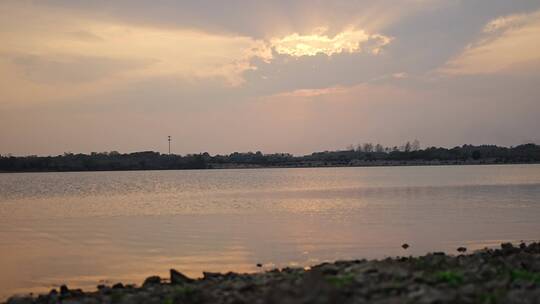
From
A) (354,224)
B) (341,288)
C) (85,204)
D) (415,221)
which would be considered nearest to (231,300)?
(341,288)

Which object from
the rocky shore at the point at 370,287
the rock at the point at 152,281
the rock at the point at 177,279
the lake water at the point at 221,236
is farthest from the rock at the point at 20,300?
the rock at the point at 177,279

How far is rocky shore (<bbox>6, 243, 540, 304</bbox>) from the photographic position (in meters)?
10.7

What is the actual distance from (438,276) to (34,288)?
509 inches

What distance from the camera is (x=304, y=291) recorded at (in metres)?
10.4

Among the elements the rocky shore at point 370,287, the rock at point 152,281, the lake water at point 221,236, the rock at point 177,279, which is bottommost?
the lake water at point 221,236

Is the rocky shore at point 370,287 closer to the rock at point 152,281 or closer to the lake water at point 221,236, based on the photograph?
the rock at point 152,281

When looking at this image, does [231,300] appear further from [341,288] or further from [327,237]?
[327,237]

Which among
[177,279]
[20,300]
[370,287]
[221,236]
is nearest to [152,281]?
[177,279]

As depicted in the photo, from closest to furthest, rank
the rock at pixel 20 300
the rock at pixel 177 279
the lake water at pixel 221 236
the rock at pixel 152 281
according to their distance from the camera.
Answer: the rock at pixel 20 300, the rock at pixel 177 279, the rock at pixel 152 281, the lake water at pixel 221 236

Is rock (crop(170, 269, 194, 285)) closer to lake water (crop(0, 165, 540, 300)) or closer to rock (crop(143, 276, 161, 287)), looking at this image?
rock (crop(143, 276, 161, 287))

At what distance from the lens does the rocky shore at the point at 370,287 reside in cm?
1073

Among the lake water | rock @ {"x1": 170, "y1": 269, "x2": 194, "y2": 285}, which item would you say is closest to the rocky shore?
rock @ {"x1": 170, "y1": 269, "x2": 194, "y2": 285}

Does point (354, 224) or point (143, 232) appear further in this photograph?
point (354, 224)

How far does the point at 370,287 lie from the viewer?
12.3 m
